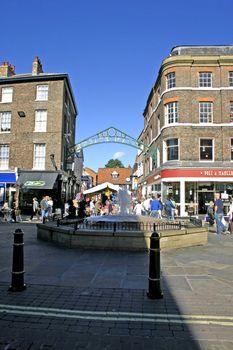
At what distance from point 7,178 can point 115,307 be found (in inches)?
1006

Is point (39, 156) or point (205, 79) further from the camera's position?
point (39, 156)

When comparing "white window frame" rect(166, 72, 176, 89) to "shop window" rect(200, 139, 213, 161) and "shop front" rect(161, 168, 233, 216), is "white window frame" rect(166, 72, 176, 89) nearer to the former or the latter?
"shop window" rect(200, 139, 213, 161)

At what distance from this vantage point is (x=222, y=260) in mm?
8219

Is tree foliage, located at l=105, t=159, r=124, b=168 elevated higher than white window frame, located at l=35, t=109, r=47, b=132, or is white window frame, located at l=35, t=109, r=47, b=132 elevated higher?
tree foliage, located at l=105, t=159, r=124, b=168

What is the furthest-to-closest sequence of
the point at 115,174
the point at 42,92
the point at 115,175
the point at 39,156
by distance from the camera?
the point at 115,175, the point at 115,174, the point at 42,92, the point at 39,156

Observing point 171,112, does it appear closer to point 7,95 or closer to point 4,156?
point 7,95

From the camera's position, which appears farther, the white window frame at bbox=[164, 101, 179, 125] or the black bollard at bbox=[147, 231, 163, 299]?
the white window frame at bbox=[164, 101, 179, 125]

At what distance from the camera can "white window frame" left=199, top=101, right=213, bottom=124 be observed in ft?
88.9

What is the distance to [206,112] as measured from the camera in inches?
1070

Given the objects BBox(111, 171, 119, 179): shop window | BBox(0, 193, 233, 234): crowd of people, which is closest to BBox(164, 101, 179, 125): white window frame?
BBox(0, 193, 233, 234): crowd of people

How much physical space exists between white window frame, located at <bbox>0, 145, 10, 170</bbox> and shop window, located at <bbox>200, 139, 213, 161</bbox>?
17.5 m

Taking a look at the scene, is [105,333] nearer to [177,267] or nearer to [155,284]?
[155,284]

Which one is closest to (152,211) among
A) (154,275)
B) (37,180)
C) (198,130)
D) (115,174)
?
(198,130)

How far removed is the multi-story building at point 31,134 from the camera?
2809cm
